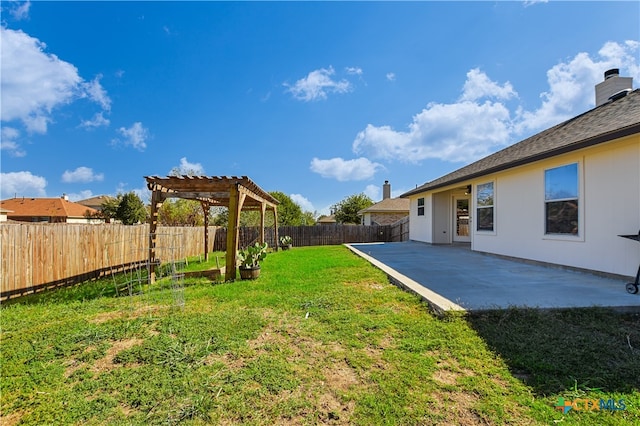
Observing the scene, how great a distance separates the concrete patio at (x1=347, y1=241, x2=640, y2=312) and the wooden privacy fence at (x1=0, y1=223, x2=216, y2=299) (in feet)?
16.1

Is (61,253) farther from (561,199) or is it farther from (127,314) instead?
(561,199)

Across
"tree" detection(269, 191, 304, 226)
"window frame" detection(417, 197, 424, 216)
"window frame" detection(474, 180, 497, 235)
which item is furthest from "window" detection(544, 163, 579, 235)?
"tree" detection(269, 191, 304, 226)

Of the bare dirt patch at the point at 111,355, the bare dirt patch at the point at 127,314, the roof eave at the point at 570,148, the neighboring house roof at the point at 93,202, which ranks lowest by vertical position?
the bare dirt patch at the point at 127,314

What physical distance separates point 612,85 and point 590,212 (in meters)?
5.19

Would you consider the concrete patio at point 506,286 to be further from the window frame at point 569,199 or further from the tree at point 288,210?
the tree at point 288,210

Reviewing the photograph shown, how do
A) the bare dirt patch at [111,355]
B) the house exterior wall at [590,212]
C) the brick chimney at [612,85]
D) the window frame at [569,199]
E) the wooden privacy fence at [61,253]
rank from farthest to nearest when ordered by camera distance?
the brick chimney at [612,85]
the window frame at [569,199]
the wooden privacy fence at [61,253]
the house exterior wall at [590,212]
the bare dirt patch at [111,355]

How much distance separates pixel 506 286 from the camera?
198 inches

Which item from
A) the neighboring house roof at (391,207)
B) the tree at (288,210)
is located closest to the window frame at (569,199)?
the neighboring house roof at (391,207)

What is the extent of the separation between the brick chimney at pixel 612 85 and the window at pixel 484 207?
373 centimetres

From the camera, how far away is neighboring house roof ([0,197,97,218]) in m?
33.2

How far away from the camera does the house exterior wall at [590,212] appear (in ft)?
16.3

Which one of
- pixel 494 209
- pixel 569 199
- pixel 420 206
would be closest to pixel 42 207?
pixel 420 206

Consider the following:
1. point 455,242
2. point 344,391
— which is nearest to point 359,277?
point 344,391

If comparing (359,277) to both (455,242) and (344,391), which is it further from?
(455,242)
